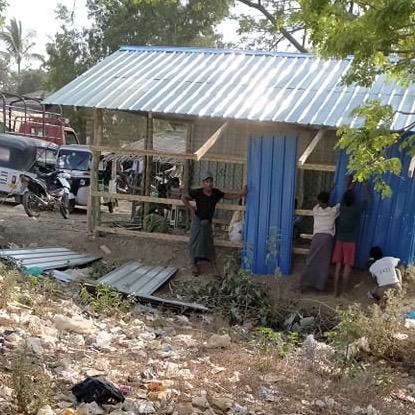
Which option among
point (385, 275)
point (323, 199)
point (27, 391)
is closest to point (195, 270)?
point (323, 199)

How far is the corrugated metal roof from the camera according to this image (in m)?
8.92

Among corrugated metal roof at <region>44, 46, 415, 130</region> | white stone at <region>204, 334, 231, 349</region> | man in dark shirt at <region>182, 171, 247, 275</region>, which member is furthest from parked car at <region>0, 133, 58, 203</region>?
white stone at <region>204, 334, 231, 349</region>

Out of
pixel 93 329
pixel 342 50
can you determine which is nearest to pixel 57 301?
pixel 93 329

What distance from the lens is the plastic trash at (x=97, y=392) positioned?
161 inches

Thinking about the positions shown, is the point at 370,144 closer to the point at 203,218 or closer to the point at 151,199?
the point at 203,218

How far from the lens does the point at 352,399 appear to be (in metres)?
4.81

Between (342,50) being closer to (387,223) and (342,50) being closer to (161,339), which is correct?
(161,339)

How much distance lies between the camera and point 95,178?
10.1 m

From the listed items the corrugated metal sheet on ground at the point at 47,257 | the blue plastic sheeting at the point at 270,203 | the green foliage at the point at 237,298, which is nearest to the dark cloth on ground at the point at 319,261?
the blue plastic sheeting at the point at 270,203

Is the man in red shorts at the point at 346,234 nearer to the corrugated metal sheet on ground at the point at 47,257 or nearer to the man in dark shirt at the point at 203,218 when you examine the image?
the man in dark shirt at the point at 203,218

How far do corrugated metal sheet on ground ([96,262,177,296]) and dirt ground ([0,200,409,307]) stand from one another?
0.20 meters

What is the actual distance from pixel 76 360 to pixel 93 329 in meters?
1.04

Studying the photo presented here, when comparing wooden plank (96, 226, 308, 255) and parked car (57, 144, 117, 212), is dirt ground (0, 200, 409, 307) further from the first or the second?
parked car (57, 144, 117, 212)

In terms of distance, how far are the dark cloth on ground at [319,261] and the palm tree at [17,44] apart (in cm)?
3914
